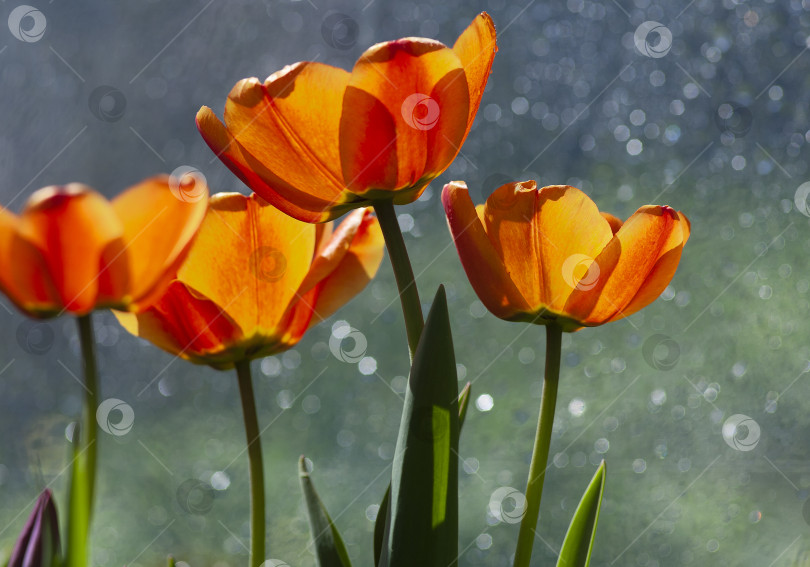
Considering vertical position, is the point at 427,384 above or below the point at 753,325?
below

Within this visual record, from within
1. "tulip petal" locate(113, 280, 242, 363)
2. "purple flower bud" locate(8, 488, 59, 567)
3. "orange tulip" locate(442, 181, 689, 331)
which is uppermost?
"orange tulip" locate(442, 181, 689, 331)

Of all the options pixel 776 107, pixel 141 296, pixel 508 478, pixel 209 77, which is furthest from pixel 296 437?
pixel 141 296

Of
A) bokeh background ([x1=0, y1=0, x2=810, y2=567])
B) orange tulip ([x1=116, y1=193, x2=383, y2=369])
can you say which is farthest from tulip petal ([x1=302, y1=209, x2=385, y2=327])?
bokeh background ([x1=0, y1=0, x2=810, y2=567])

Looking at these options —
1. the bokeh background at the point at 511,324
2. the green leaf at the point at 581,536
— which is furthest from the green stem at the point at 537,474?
the bokeh background at the point at 511,324

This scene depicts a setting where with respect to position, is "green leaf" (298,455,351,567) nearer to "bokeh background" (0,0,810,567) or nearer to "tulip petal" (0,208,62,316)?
"tulip petal" (0,208,62,316)

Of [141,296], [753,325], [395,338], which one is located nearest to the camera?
[141,296]

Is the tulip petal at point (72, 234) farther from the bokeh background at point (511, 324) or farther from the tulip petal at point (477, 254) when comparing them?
the bokeh background at point (511, 324)

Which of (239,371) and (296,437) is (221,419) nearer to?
(296,437)
